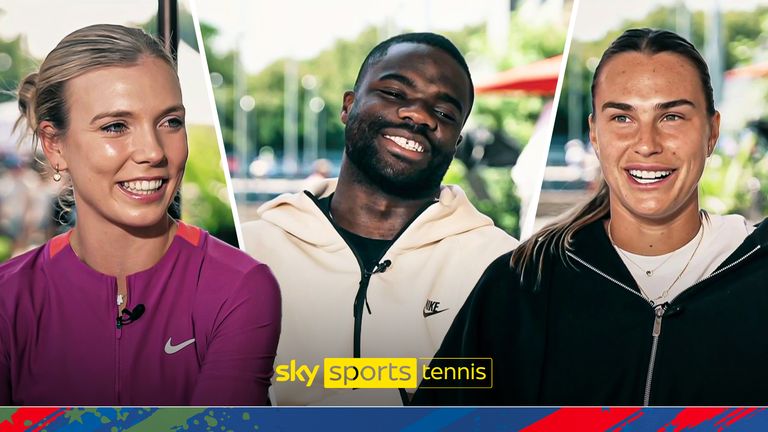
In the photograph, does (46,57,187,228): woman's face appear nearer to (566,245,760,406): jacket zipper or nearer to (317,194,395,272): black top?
(317,194,395,272): black top

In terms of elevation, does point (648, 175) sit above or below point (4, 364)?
above

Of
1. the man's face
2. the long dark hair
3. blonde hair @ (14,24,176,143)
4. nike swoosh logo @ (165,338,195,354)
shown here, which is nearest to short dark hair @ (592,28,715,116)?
the long dark hair

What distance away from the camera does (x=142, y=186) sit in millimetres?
3455

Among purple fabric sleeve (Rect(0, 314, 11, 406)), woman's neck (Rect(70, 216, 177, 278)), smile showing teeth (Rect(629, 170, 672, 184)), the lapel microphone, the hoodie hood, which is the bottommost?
purple fabric sleeve (Rect(0, 314, 11, 406))

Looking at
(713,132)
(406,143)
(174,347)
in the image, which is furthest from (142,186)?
(713,132)

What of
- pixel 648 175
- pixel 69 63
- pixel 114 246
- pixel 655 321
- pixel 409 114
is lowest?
pixel 655 321

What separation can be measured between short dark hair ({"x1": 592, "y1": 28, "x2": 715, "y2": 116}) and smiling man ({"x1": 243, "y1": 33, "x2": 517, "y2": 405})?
53cm

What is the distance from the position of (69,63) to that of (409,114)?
4.07 ft

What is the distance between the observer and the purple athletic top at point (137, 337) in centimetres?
346

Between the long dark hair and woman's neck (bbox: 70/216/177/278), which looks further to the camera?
woman's neck (bbox: 70/216/177/278)

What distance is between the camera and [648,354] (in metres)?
3.43

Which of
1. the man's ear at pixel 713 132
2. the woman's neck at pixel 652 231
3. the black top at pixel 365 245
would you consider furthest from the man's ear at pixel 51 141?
the man's ear at pixel 713 132

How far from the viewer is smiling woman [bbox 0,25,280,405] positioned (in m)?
3.43

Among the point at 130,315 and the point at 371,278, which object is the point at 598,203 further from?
the point at 130,315
